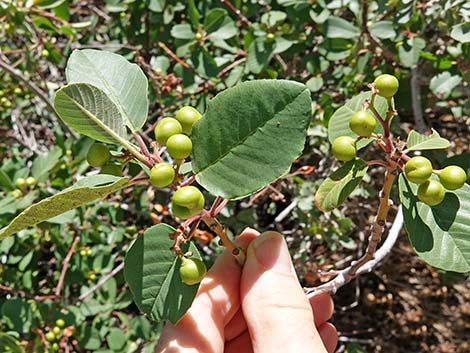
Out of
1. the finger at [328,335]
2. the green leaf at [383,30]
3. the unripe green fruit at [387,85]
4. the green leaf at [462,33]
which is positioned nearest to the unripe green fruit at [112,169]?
the unripe green fruit at [387,85]

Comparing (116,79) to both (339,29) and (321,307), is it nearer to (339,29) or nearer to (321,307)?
(321,307)

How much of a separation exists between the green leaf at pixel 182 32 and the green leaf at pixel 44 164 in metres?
0.74

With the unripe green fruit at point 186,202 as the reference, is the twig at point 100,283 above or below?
below

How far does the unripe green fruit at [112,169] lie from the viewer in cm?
125

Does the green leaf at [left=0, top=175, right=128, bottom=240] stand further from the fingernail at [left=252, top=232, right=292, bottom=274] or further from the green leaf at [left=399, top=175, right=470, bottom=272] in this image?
the green leaf at [left=399, top=175, right=470, bottom=272]

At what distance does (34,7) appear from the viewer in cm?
269

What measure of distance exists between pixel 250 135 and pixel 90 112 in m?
0.31

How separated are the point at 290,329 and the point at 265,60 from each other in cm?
137

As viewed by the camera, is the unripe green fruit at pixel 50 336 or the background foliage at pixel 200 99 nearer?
the background foliage at pixel 200 99

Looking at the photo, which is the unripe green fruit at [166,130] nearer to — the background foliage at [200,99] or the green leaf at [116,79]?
the green leaf at [116,79]

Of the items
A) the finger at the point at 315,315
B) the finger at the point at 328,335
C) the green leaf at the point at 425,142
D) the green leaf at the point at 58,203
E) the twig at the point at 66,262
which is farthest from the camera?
the twig at the point at 66,262

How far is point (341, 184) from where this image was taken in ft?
4.49

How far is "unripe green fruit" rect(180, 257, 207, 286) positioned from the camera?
Answer: 1234 mm

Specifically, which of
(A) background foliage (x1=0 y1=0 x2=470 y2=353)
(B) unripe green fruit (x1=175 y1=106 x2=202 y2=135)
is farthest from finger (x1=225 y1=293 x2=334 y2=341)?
(B) unripe green fruit (x1=175 y1=106 x2=202 y2=135)
